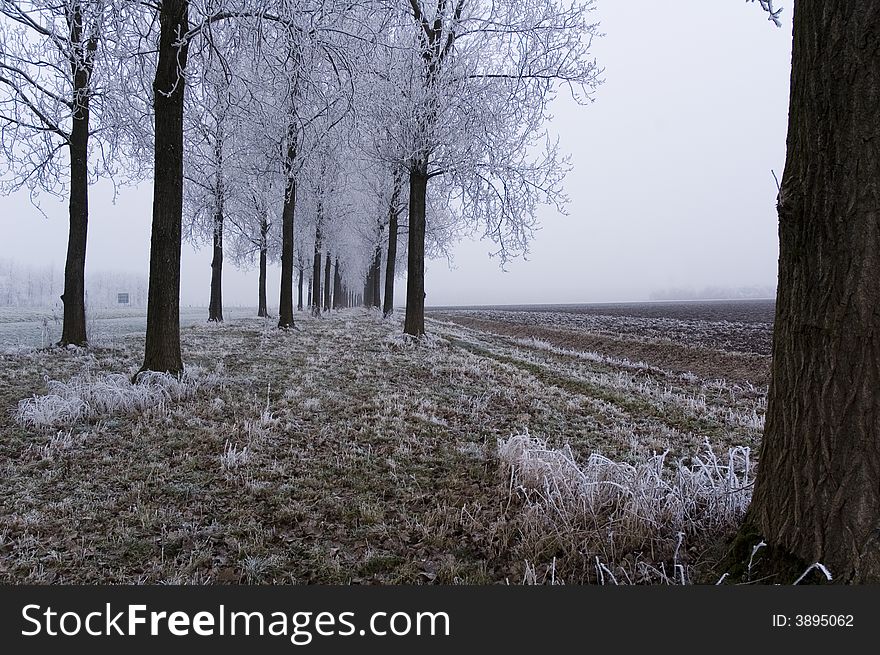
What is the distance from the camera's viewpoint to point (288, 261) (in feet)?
50.5

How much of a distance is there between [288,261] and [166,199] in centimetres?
904

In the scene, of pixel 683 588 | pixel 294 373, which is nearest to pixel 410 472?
pixel 683 588

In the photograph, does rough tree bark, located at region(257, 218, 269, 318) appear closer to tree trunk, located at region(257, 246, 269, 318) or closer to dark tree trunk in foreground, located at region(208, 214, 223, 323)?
tree trunk, located at region(257, 246, 269, 318)

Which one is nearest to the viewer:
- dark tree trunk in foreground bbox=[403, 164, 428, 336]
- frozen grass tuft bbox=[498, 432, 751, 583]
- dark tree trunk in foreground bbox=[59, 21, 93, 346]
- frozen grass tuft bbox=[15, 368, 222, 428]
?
frozen grass tuft bbox=[498, 432, 751, 583]

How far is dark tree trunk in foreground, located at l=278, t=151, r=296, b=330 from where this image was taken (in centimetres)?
1500

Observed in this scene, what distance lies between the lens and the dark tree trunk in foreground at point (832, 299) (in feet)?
6.33

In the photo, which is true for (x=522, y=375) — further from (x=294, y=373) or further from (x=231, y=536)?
(x=231, y=536)

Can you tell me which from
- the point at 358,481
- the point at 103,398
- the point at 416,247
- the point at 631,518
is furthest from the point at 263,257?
the point at 631,518

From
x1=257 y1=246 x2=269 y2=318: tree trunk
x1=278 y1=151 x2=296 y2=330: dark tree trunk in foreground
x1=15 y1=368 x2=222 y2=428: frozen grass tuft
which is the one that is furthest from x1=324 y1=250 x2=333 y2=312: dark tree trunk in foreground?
x1=15 y1=368 x2=222 y2=428: frozen grass tuft

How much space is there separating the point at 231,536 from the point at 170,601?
822mm

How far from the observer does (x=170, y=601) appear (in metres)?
2.03

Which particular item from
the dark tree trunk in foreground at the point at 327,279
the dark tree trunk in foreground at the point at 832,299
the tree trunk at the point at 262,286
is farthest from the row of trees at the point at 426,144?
the dark tree trunk in foreground at the point at 327,279

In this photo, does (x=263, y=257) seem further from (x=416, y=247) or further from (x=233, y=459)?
(x=233, y=459)

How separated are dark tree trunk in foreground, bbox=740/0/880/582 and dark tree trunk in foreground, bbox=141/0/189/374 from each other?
6819mm
